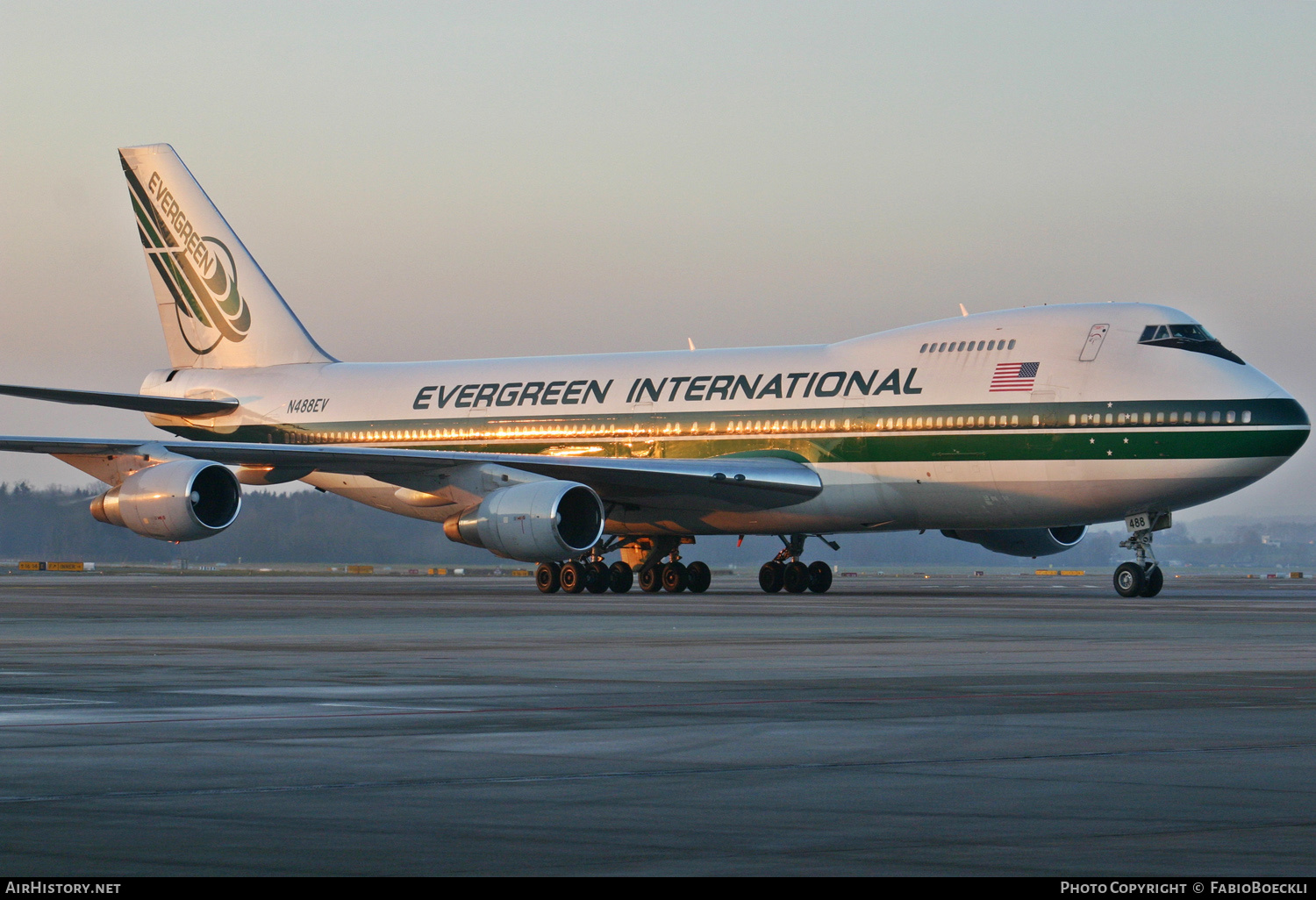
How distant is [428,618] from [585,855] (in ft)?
62.1

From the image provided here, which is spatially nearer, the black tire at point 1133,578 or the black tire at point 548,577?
the black tire at point 1133,578

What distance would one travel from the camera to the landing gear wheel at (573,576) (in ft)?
126

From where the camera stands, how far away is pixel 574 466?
3603 cm

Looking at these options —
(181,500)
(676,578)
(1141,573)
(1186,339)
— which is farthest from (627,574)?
(1186,339)

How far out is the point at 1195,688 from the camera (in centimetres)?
1372

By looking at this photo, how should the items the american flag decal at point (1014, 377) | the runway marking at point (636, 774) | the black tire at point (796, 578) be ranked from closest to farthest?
the runway marking at point (636, 774)
the american flag decal at point (1014, 377)
the black tire at point (796, 578)

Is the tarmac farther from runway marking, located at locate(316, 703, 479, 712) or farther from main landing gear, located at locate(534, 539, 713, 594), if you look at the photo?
main landing gear, located at locate(534, 539, 713, 594)

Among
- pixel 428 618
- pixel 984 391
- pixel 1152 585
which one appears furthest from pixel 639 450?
pixel 428 618

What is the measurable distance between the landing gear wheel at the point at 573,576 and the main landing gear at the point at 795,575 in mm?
3932

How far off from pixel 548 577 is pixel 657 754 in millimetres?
29085

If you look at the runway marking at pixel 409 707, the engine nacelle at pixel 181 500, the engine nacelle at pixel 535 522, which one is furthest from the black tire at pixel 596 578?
the runway marking at pixel 409 707

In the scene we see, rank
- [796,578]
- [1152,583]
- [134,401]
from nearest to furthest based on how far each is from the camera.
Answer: [1152,583], [796,578], [134,401]

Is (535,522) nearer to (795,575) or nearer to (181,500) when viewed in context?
(181,500)

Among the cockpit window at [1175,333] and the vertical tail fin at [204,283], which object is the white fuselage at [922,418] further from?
the vertical tail fin at [204,283]
